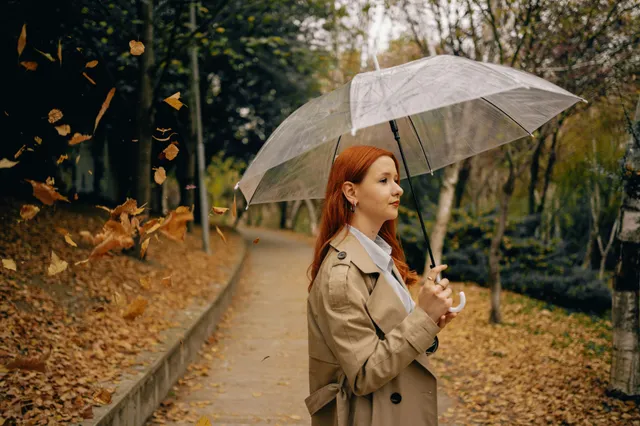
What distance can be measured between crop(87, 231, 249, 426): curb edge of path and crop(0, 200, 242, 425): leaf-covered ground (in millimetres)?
139

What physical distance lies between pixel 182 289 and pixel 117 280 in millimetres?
1476

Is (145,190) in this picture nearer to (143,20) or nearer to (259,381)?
(143,20)

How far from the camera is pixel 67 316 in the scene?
19.5 feet

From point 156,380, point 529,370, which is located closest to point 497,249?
point 529,370

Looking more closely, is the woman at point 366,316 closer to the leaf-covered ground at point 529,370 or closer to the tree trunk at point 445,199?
the leaf-covered ground at point 529,370

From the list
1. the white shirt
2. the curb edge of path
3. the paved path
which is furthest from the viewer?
the paved path

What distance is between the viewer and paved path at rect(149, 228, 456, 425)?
17.9 ft

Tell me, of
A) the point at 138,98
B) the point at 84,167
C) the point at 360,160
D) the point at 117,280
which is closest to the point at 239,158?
the point at 84,167

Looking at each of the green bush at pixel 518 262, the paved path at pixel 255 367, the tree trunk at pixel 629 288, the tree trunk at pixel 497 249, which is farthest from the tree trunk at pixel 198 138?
the tree trunk at pixel 629 288

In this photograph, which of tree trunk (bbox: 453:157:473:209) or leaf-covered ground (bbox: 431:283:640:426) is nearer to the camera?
leaf-covered ground (bbox: 431:283:640:426)

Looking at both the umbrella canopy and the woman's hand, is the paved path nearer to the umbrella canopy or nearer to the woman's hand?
the umbrella canopy

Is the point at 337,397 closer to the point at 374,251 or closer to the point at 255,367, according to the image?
the point at 374,251

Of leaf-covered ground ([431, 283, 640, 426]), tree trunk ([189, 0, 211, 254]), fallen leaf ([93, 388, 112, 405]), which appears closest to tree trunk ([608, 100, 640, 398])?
leaf-covered ground ([431, 283, 640, 426])

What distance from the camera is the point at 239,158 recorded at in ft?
73.9
